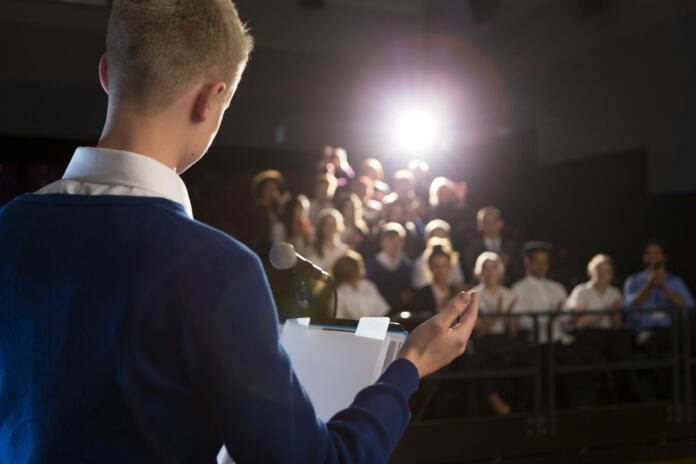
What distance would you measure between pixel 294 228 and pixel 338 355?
13.9ft

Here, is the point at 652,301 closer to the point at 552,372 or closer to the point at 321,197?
the point at 552,372

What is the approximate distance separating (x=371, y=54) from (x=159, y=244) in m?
9.75

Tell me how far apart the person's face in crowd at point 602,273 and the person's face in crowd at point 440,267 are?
1.23 m

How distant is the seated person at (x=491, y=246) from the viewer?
5.53 m

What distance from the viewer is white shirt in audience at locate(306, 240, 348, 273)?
15.8 ft

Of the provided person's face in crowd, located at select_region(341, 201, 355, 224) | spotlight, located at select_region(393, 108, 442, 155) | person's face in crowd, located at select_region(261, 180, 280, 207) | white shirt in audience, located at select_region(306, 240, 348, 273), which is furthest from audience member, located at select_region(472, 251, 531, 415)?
spotlight, located at select_region(393, 108, 442, 155)

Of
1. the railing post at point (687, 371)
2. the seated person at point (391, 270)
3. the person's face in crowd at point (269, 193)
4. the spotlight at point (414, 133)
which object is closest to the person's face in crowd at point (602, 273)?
the railing post at point (687, 371)

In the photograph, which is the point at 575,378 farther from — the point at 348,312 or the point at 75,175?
the point at 75,175

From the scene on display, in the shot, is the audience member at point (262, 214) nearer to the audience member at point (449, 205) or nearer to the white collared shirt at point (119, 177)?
the audience member at point (449, 205)

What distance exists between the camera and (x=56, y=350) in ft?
2.30

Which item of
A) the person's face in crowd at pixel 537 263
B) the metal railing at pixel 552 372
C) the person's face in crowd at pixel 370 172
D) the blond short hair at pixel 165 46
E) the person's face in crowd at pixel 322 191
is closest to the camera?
the blond short hair at pixel 165 46

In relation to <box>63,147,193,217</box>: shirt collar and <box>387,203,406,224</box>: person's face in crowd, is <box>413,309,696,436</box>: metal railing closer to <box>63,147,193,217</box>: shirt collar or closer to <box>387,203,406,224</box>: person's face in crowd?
<box>387,203,406,224</box>: person's face in crowd

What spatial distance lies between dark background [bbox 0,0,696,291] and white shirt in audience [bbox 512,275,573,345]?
1.50 metres

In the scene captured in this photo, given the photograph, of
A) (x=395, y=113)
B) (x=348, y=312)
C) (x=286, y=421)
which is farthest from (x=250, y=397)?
(x=395, y=113)
